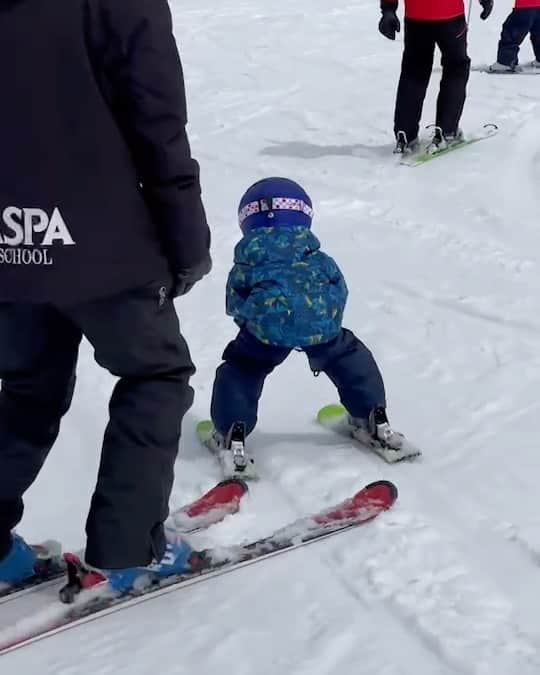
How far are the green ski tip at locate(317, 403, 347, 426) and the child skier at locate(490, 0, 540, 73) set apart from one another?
6457 mm

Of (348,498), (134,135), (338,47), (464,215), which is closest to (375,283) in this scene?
(464,215)

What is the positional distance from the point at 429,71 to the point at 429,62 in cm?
6

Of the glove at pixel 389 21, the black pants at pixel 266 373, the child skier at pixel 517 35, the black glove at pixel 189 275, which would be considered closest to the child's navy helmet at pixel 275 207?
the black pants at pixel 266 373

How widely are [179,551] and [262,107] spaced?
21.6 feet

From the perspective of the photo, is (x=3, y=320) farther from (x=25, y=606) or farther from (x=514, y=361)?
(x=514, y=361)

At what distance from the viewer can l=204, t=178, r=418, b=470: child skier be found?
3068 mm

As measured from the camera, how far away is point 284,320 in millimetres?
3057

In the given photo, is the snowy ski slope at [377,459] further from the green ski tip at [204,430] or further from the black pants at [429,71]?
the black pants at [429,71]

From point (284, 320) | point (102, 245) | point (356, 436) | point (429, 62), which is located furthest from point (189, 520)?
point (429, 62)

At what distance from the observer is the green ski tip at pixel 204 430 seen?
346 centimetres

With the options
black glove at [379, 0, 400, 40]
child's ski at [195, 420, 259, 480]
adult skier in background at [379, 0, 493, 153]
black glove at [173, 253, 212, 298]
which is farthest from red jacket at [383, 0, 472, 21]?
black glove at [173, 253, 212, 298]

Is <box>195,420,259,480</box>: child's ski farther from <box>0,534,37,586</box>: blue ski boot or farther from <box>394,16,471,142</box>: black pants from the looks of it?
<box>394,16,471,142</box>: black pants

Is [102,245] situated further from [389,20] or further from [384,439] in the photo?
[389,20]

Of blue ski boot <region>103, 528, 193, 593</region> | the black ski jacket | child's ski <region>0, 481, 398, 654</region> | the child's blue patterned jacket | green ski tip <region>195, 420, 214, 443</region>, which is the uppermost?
the black ski jacket
